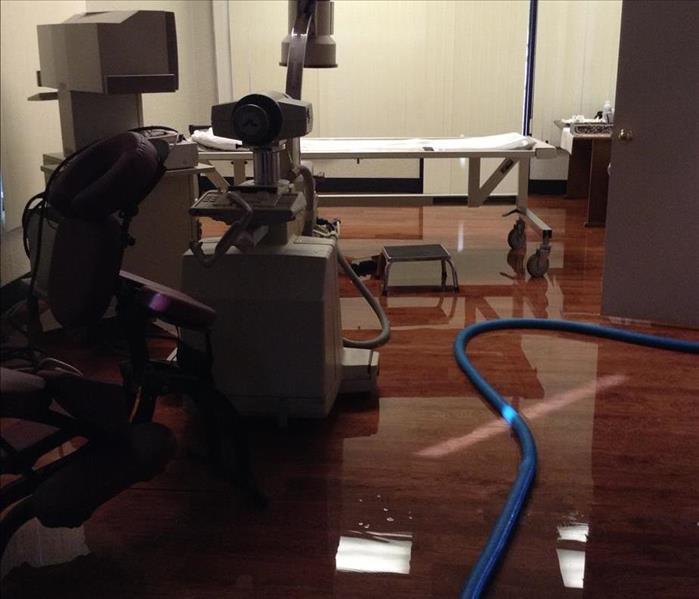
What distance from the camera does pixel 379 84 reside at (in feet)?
20.6

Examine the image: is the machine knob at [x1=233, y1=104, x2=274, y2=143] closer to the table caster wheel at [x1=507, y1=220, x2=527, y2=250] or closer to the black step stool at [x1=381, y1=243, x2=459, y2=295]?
the black step stool at [x1=381, y1=243, x2=459, y2=295]

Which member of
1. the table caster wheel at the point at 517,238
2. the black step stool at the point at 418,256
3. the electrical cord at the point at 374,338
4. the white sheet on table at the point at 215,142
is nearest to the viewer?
the electrical cord at the point at 374,338

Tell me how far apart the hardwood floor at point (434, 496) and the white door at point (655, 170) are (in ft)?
0.69

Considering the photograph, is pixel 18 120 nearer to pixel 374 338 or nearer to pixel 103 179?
pixel 374 338

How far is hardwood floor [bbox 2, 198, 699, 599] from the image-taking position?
192 centimetres

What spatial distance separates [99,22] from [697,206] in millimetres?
2342

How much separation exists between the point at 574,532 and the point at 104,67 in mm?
2137

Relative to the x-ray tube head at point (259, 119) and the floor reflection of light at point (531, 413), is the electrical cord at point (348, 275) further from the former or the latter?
the floor reflection of light at point (531, 413)

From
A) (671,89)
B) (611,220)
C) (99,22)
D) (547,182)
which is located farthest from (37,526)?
(547,182)

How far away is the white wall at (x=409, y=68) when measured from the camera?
20.0ft

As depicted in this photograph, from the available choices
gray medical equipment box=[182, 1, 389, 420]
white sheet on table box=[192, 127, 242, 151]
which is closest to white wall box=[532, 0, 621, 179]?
white sheet on table box=[192, 127, 242, 151]

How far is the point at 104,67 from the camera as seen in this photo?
2.96 m

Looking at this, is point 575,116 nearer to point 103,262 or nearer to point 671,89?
point 671,89

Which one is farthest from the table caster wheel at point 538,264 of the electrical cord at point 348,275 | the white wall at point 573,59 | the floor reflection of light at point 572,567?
the floor reflection of light at point 572,567
